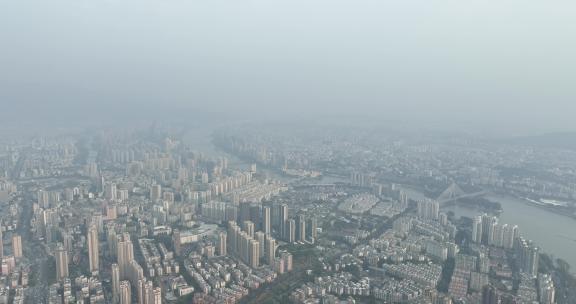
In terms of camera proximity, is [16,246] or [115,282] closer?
[115,282]

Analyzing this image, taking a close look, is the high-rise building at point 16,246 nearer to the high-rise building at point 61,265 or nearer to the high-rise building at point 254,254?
the high-rise building at point 61,265

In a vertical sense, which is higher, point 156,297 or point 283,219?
point 283,219

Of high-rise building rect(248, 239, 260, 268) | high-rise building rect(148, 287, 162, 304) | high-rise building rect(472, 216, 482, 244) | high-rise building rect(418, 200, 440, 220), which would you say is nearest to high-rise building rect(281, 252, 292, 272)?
high-rise building rect(248, 239, 260, 268)

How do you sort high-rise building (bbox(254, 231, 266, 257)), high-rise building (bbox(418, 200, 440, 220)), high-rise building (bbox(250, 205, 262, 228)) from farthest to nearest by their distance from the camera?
high-rise building (bbox(418, 200, 440, 220))
high-rise building (bbox(250, 205, 262, 228))
high-rise building (bbox(254, 231, 266, 257))

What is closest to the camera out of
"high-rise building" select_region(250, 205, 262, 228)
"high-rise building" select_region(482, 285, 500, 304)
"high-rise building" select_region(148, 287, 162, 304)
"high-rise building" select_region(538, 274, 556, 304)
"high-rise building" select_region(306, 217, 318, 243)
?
"high-rise building" select_region(482, 285, 500, 304)

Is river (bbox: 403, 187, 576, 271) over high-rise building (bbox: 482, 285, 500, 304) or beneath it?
beneath

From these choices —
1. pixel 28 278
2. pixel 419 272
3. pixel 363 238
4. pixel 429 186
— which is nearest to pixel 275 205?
pixel 363 238

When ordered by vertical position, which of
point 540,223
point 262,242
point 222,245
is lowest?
point 540,223

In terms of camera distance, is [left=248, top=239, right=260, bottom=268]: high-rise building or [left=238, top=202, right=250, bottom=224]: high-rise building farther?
[left=238, top=202, right=250, bottom=224]: high-rise building

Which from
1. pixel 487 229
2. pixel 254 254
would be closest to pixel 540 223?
pixel 487 229

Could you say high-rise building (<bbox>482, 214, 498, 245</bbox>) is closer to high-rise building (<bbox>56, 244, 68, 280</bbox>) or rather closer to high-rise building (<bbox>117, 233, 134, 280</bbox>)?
high-rise building (<bbox>117, 233, 134, 280</bbox>)

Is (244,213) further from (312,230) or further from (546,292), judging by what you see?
(546,292)

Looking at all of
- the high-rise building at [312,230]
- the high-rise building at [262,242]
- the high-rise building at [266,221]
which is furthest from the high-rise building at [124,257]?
the high-rise building at [312,230]
